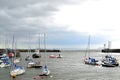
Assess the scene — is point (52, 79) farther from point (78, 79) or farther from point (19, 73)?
point (19, 73)

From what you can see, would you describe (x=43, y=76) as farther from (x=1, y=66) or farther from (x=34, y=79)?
(x=1, y=66)

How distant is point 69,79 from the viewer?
5866 cm

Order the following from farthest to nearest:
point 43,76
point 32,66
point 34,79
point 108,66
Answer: point 108,66
point 32,66
point 43,76
point 34,79

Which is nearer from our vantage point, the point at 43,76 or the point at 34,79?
the point at 34,79

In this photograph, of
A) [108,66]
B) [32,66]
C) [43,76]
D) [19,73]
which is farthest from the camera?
[108,66]

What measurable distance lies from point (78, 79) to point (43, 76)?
8437 millimetres

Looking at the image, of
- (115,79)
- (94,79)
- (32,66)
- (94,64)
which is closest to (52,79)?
(94,79)

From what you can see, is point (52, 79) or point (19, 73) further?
point (19, 73)

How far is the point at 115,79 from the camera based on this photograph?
197 ft

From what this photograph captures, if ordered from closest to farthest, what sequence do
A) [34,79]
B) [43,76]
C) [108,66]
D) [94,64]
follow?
[34,79]
[43,76]
[108,66]
[94,64]

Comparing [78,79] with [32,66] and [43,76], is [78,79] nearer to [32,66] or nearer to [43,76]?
[43,76]

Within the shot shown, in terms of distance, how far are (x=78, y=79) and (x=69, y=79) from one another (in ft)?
6.79

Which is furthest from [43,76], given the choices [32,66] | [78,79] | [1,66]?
[1,66]

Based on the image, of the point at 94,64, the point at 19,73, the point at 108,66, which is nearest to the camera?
the point at 19,73
